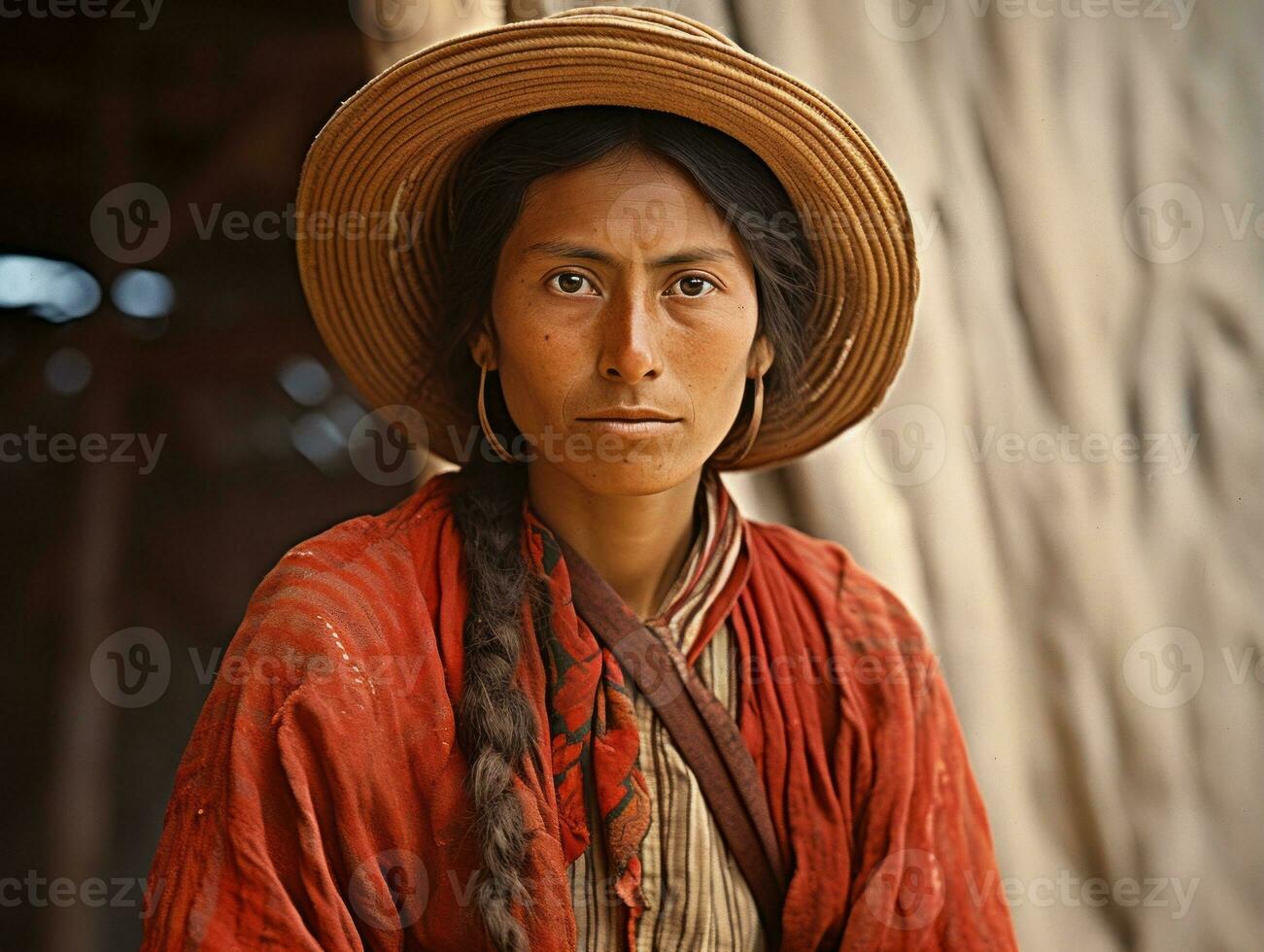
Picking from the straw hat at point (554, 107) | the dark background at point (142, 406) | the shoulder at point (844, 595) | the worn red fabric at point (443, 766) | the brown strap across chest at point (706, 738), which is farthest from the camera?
the dark background at point (142, 406)

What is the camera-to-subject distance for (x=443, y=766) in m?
1.37

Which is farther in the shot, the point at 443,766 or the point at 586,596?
the point at 586,596

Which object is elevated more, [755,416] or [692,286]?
[692,286]

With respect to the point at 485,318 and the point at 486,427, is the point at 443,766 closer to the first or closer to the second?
the point at 486,427

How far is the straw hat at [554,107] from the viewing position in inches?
54.1

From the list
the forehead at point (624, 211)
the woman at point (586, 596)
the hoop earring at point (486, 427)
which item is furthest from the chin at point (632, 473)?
the forehead at point (624, 211)

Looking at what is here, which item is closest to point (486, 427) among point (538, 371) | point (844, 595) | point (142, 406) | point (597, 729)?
point (538, 371)

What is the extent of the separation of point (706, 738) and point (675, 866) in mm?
148

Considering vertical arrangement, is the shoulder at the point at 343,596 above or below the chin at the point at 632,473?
below

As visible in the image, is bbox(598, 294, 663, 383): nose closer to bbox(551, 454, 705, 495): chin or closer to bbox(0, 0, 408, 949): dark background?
bbox(551, 454, 705, 495): chin

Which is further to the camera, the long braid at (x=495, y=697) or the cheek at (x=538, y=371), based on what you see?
the cheek at (x=538, y=371)

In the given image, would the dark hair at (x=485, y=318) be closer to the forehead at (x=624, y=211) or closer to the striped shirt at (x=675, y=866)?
the forehead at (x=624, y=211)

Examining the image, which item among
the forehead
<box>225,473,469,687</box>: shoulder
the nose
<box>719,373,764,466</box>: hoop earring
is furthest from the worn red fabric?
the forehead

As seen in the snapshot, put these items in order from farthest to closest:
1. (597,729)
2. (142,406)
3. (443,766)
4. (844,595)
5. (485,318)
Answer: (142,406) → (844,595) → (485,318) → (597,729) → (443,766)
